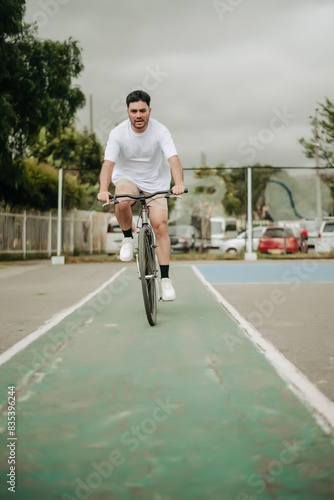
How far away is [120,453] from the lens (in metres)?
2.78

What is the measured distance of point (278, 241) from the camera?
89.5ft

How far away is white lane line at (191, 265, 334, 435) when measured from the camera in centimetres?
323

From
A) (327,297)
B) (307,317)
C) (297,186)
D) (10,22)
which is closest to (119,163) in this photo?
(307,317)

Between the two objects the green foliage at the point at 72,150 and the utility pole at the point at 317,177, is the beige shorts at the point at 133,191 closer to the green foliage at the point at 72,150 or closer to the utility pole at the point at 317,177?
the utility pole at the point at 317,177

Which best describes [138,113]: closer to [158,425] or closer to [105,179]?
[105,179]

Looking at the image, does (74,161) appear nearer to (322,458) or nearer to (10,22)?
(10,22)

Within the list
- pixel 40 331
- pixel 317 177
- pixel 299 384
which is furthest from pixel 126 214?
pixel 317 177

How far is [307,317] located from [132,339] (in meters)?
2.30

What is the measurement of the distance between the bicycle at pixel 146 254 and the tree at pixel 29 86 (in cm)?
1318

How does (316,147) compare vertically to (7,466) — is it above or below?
above

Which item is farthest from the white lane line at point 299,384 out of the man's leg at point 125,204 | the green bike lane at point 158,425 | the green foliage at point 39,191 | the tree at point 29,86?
the green foliage at point 39,191

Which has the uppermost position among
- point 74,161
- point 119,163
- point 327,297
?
point 74,161

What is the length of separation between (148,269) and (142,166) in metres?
1.09

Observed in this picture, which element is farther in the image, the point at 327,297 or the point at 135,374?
the point at 327,297
